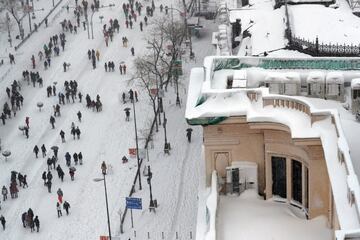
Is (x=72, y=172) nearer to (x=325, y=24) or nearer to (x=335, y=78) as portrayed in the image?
(x=325, y=24)

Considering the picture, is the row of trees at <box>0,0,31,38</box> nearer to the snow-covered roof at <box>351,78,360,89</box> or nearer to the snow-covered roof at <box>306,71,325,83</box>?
the snow-covered roof at <box>306,71,325,83</box>

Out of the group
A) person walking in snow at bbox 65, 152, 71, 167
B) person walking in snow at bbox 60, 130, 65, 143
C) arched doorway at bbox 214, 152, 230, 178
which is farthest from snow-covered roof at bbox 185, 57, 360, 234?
person walking in snow at bbox 60, 130, 65, 143

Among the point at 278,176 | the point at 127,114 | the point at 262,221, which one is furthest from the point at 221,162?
the point at 127,114

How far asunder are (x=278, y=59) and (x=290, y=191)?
6.73 metres

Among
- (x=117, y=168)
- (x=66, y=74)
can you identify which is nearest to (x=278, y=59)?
(x=117, y=168)

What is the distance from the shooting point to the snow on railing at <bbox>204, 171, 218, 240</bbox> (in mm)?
27441

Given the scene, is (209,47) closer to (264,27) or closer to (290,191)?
(264,27)

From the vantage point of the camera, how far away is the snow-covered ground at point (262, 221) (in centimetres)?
2872

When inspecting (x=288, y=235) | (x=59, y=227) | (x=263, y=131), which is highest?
(x=263, y=131)

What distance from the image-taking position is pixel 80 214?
53.7m

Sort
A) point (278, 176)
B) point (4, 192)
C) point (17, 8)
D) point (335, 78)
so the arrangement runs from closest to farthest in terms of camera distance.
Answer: point (278, 176) < point (335, 78) < point (4, 192) < point (17, 8)

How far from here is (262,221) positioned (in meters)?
29.9

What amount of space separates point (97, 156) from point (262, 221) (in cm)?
3330

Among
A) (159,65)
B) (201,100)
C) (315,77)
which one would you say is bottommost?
(159,65)
